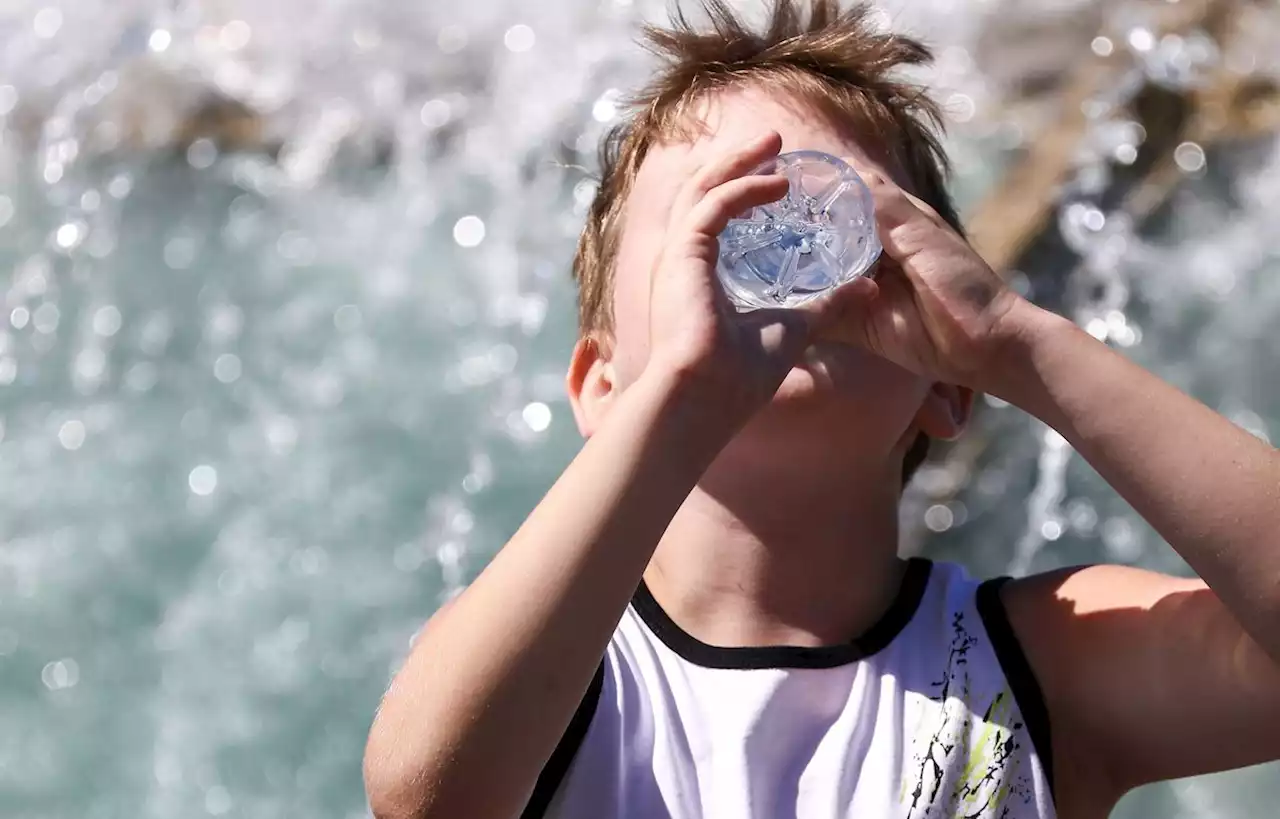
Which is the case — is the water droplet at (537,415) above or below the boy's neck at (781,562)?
below

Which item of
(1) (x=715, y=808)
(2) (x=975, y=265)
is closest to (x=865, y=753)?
(1) (x=715, y=808)

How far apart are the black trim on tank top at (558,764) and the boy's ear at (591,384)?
409 mm

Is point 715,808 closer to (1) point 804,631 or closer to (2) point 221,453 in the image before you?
(1) point 804,631

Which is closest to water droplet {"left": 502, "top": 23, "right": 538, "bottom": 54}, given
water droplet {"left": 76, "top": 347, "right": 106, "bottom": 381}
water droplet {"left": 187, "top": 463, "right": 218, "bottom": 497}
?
water droplet {"left": 76, "top": 347, "right": 106, "bottom": 381}

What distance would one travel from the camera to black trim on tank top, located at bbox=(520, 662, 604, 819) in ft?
5.21

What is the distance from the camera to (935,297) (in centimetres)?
150

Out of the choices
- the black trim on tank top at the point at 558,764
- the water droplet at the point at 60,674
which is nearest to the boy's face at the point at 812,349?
the black trim on tank top at the point at 558,764

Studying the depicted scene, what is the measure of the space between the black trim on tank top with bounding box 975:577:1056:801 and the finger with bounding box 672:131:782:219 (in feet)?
2.35

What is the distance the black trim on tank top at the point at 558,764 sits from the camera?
1588 mm

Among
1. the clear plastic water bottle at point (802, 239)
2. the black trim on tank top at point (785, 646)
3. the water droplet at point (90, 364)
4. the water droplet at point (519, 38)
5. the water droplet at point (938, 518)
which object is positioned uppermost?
the clear plastic water bottle at point (802, 239)

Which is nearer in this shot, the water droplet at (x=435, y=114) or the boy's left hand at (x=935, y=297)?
the boy's left hand at (x=935, y=297)

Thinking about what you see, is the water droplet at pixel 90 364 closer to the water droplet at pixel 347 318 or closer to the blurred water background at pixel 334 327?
the blurred water background at pixel 334 327

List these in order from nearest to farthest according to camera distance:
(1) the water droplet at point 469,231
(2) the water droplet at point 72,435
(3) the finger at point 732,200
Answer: (3) the finger at point 732,200
(2) the water droplet at point 72,435
(1) the water droplet at point 469,231

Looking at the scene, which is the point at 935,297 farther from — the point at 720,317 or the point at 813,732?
the point at 813,732
